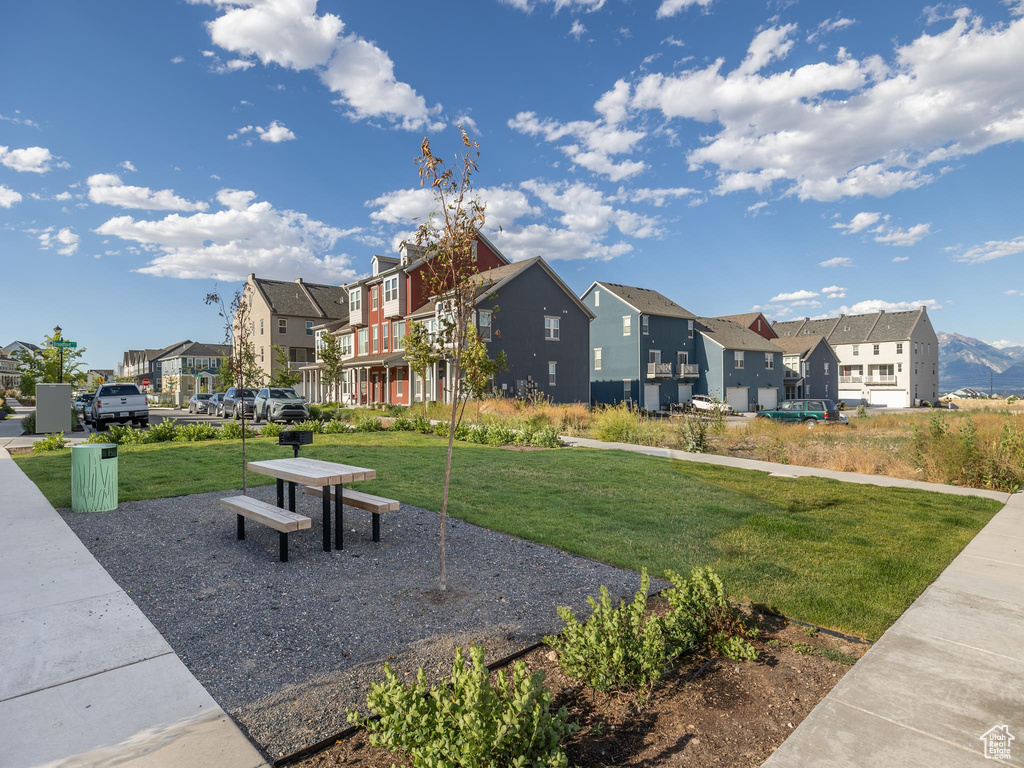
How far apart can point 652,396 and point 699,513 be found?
3702cm

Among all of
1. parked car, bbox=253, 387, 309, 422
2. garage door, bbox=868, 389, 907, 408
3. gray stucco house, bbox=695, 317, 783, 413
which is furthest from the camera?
garage door, bbox=868, 389, 907, 408

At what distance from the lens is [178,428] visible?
18516 mm

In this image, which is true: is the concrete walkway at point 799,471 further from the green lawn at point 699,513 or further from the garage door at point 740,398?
the garage door at point 740,398

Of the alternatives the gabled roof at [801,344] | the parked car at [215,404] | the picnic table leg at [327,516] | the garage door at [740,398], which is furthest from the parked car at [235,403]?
the gabled roof at [801,344]

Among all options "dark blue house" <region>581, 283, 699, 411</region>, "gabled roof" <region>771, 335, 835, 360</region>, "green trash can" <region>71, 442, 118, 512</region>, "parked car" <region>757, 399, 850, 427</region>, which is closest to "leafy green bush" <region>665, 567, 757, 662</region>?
"green trash can" <region>71, 442, 118, 512</region>

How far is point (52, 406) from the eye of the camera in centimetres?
2083

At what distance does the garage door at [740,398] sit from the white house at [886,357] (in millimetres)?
22510

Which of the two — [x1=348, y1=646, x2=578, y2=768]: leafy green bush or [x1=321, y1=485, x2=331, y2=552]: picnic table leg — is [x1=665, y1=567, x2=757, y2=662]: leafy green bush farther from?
[x1=321, y1=485, x2=331, y2=552]: picnic table leg

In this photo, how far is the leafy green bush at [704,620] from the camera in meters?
3.67

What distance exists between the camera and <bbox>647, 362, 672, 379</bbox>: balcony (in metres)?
43.2

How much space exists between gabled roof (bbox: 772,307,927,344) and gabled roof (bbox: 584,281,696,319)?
28994 millimetres

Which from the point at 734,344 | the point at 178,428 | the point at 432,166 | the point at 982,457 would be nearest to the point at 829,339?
the point at 734,344

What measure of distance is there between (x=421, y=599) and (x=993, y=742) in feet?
12.1

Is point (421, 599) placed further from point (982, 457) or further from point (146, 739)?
point (982, 457)
